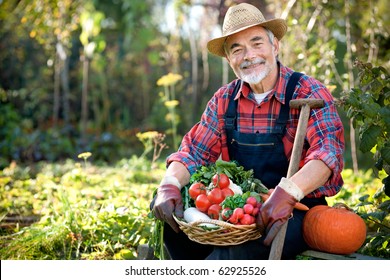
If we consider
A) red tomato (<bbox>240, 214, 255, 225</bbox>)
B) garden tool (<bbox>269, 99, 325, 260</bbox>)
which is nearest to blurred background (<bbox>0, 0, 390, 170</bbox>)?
garden tool (<bbox>269, 99, 325, 260</bbox>)

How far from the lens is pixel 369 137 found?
2.88m

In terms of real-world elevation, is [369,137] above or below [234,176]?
above

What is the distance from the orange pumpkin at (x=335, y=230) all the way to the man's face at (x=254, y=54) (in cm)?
77

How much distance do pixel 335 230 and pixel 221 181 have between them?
579 millimetres

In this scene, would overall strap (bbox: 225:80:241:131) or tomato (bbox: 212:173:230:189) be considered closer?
tomato (bbox: 212:173:230:189)

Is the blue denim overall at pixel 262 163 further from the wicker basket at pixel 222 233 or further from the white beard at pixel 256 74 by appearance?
the wicker basket at pixel 222 233

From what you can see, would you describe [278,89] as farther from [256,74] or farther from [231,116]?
[231,116]

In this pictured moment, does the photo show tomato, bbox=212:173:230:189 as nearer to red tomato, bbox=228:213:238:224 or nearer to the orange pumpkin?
red tomato, bbox=228:213:238:224

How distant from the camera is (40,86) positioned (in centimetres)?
960

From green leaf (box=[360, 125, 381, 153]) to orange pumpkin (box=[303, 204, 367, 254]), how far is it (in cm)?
33

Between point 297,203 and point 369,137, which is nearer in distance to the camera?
point 297,203

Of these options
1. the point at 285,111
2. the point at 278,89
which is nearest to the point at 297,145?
the point at 285,111

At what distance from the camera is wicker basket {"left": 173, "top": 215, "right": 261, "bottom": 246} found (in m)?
2.49

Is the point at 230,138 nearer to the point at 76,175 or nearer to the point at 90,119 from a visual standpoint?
the point at 76,175
